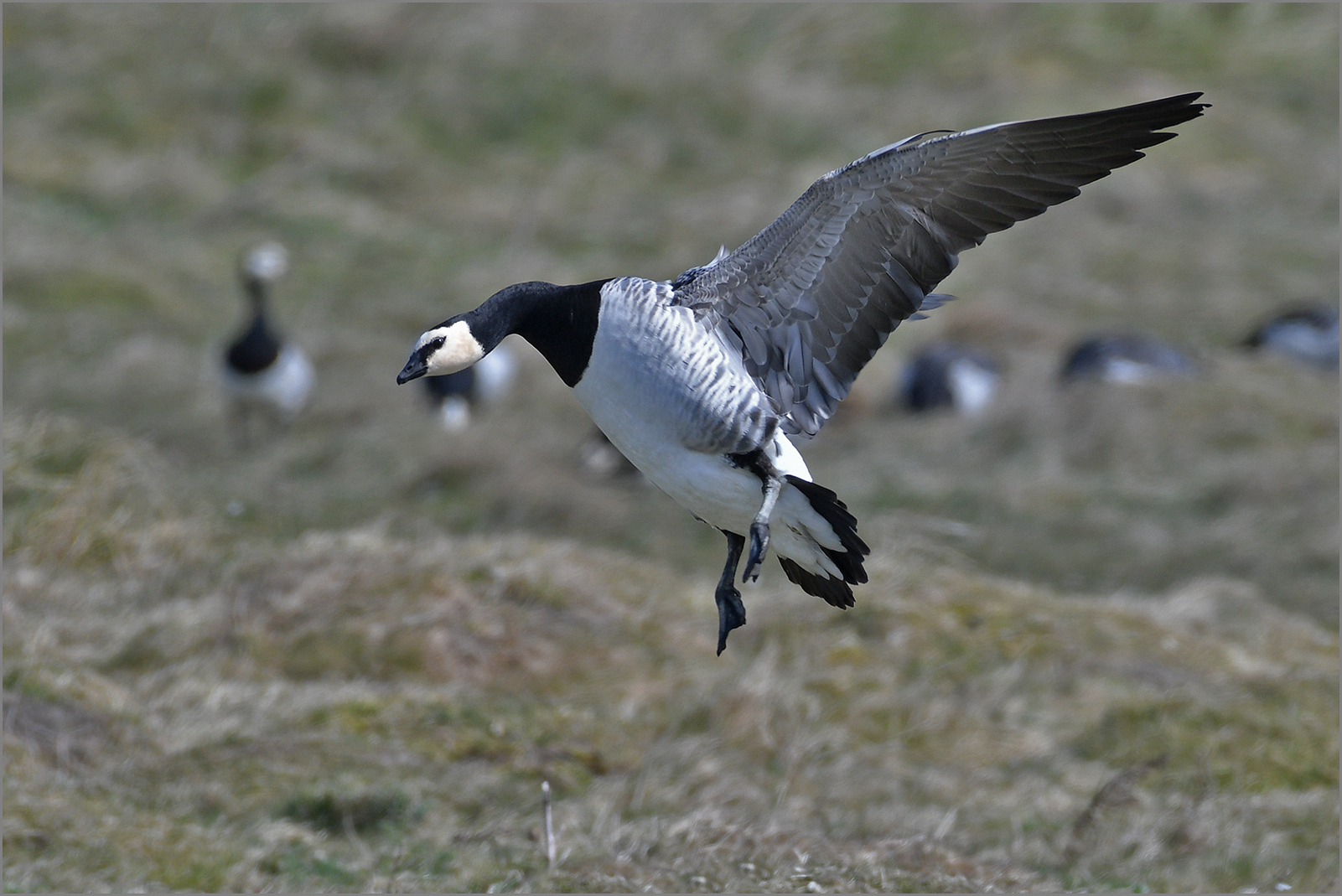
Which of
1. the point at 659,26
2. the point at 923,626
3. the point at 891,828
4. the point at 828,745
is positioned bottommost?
the point at 891,828

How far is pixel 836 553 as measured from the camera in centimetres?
456

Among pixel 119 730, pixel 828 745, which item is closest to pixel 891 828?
pixel 828 745

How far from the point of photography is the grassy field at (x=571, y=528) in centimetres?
588

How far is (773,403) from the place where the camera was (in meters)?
4.73

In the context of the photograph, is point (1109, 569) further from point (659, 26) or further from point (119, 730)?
point (659, 26)

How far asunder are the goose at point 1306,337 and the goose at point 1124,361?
1.68m

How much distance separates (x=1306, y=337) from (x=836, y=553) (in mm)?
13186

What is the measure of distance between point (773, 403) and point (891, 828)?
2.29 metres

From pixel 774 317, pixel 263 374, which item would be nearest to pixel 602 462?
pixel 263 374

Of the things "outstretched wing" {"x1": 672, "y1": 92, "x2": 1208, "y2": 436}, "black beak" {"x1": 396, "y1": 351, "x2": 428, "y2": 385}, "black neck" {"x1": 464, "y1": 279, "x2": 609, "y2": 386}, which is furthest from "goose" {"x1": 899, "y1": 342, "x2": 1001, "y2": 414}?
"black beak" {"x1": 396, "y1": 351, "x2": 428, "y2": 385}

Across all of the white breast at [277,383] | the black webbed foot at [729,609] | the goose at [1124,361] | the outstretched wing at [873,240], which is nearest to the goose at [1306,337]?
the goose at [1124,361]

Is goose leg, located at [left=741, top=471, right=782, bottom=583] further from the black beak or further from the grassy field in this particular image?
the grassy field

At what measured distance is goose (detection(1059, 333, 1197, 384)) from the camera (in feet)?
46.4

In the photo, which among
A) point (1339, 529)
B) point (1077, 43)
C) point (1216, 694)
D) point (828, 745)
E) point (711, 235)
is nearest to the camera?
point (828, 745)
